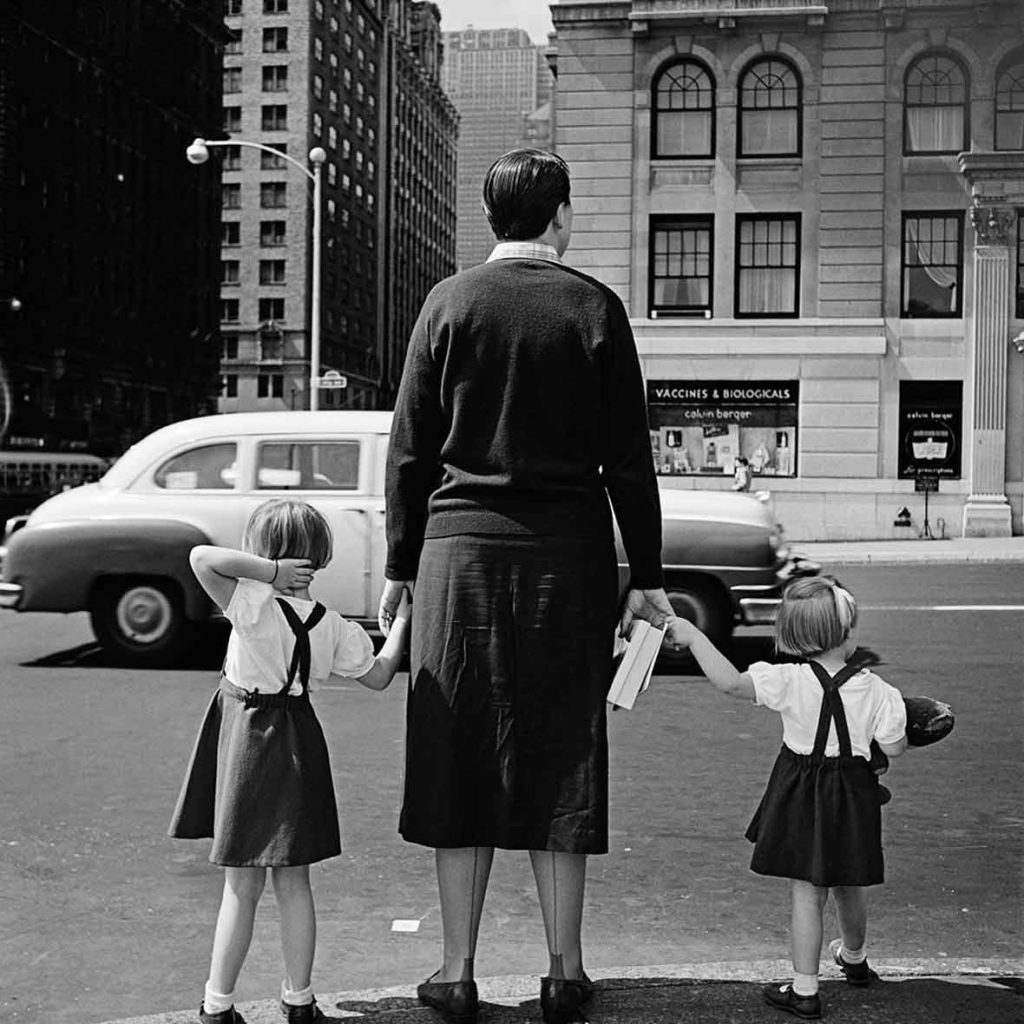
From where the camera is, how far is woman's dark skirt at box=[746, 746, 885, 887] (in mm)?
3436

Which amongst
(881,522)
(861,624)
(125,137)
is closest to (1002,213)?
(881,522)

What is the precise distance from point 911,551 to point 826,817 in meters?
19.9

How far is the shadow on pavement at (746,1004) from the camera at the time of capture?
343cm

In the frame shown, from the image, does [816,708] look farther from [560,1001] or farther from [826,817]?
[560,1001]

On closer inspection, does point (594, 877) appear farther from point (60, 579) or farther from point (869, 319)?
point (869, 319)

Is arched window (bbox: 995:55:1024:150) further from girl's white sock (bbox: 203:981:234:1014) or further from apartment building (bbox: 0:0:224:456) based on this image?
apartment building (bbox: 0:0:224:456)

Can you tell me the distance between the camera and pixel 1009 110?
27.9 m

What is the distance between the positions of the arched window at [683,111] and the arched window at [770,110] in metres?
0.65

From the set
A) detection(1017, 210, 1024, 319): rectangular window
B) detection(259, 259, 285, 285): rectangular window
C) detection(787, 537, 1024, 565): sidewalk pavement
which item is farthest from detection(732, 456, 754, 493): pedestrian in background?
detection(259, 259, 285, 285): rectangular window

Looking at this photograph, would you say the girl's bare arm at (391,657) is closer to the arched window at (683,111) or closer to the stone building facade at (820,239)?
the stone building facade at (820,239)

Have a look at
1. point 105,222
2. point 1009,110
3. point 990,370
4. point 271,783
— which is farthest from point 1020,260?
point 105,222

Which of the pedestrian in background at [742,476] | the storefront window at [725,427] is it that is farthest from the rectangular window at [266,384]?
the pedestrian in background at [742,476]

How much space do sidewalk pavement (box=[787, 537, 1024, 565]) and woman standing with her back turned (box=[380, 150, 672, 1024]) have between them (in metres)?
18.2

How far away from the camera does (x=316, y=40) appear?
10244 cm
